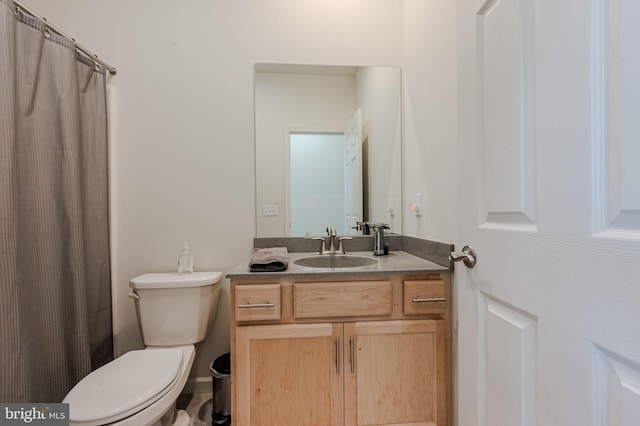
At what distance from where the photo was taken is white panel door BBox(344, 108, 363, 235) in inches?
72.0

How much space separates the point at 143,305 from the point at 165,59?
4.56 ft

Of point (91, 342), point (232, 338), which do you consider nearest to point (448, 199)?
point (232, 338)

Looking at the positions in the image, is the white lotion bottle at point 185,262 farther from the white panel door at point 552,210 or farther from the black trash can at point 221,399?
the white panel door at point 552,210

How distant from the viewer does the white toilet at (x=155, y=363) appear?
3.27 ft

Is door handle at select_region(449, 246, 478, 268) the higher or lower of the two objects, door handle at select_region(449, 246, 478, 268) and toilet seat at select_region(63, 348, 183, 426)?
the higher

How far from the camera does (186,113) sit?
1714 mm

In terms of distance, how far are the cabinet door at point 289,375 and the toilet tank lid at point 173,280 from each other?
455mm

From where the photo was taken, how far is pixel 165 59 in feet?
5.57

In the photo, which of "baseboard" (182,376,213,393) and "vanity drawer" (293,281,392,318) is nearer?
"vanity drawer" (293,281,392,318)

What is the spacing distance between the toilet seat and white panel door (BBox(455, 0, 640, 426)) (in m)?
1.08

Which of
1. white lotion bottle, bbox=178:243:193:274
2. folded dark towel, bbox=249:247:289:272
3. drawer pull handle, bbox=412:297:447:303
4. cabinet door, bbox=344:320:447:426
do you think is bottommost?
cabinet door, bbox=344:320:447:426

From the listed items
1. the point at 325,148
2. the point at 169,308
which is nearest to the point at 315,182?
the point at 325,148

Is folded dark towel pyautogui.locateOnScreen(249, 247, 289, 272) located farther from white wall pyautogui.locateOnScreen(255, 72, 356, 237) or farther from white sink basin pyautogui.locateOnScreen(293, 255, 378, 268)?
white wall pyautogui.locateOnScreen(255, 72, 356, 237)

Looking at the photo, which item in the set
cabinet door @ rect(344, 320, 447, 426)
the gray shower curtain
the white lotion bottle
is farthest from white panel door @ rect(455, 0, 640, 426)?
the gray shower curtain
